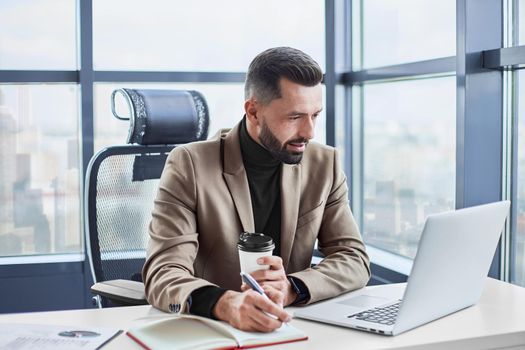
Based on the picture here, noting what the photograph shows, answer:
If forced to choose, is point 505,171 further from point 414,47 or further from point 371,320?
point 371,320

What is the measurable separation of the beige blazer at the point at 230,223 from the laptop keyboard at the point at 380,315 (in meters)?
0.16

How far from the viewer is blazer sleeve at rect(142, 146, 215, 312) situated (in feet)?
5.52

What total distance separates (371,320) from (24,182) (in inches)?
100.0

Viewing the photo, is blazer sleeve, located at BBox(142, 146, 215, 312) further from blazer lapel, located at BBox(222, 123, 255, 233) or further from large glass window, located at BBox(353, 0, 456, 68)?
large glass window, located at BBox(353, 0, 456, 68)

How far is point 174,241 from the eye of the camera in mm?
1829

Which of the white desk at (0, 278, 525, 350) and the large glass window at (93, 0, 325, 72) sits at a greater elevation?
the large glass window at (93, 0, 325, 72)

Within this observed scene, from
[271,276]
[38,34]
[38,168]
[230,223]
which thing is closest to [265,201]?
[230,223]

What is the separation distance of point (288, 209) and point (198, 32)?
78.8 inches

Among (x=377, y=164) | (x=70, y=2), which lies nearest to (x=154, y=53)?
(x=70, y=2)

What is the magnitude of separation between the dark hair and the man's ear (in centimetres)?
3

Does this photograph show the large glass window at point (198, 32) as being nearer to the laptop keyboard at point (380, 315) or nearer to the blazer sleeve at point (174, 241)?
the blazer sleeve at point (174, 241)

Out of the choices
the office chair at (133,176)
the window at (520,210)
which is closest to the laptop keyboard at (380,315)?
the office chair at (133,176)

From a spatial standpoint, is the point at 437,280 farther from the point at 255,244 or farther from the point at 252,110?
the point at 252,110

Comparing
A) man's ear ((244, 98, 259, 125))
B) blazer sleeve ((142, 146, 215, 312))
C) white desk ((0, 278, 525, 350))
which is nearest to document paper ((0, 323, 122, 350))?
white desk ((0, 278, 525, 350))
